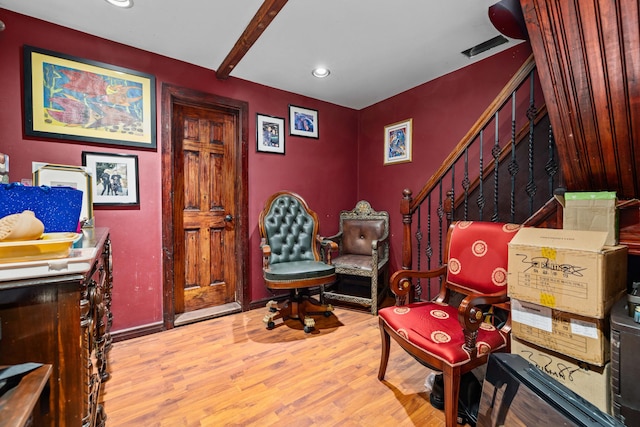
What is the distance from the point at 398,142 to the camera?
3.40 m

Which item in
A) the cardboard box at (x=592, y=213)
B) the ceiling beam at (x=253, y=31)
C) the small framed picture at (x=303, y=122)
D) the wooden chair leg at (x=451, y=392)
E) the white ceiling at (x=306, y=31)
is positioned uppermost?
the white ceiling at (x=306, y=31)

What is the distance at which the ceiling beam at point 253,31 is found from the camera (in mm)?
1703

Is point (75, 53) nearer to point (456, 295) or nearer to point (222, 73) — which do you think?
point (222, 73)

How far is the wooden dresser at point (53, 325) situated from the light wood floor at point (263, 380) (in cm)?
78

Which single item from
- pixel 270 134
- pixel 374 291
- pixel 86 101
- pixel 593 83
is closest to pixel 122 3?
pixel 86 101

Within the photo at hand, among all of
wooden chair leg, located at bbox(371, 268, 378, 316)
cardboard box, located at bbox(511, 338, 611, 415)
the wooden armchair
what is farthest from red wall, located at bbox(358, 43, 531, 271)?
cardboard box, located at bbox(511, 338, 611, 415)

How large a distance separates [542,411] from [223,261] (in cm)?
285

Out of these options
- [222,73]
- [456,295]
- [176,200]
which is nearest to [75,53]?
[222,73]

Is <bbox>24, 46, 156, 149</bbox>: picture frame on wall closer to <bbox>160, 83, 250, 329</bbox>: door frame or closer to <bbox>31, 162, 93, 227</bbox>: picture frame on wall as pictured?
<bbox>160, 83, 250, 329</bbox>: door frame

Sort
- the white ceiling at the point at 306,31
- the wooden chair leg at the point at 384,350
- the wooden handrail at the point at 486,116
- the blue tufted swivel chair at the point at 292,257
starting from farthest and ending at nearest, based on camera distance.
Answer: the blue tufted swivel chair at the point at 292,257 → the white ceiling at the point at 306,31 → the wooden chair leg at the point at 384,350 → the wooden handrail at the point at 486,116

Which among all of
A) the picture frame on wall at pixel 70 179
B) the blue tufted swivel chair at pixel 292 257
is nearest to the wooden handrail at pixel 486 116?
the blue tufted swivel chair at pixel 292 257

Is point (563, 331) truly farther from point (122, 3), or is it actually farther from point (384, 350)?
point (122, 3)

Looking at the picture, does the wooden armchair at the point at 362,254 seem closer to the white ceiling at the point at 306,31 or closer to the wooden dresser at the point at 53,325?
the white ceiling at the point at 306,31

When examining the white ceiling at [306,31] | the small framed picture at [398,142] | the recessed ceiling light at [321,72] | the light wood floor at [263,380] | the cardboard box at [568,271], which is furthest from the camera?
the small framed picture at [398,142]
